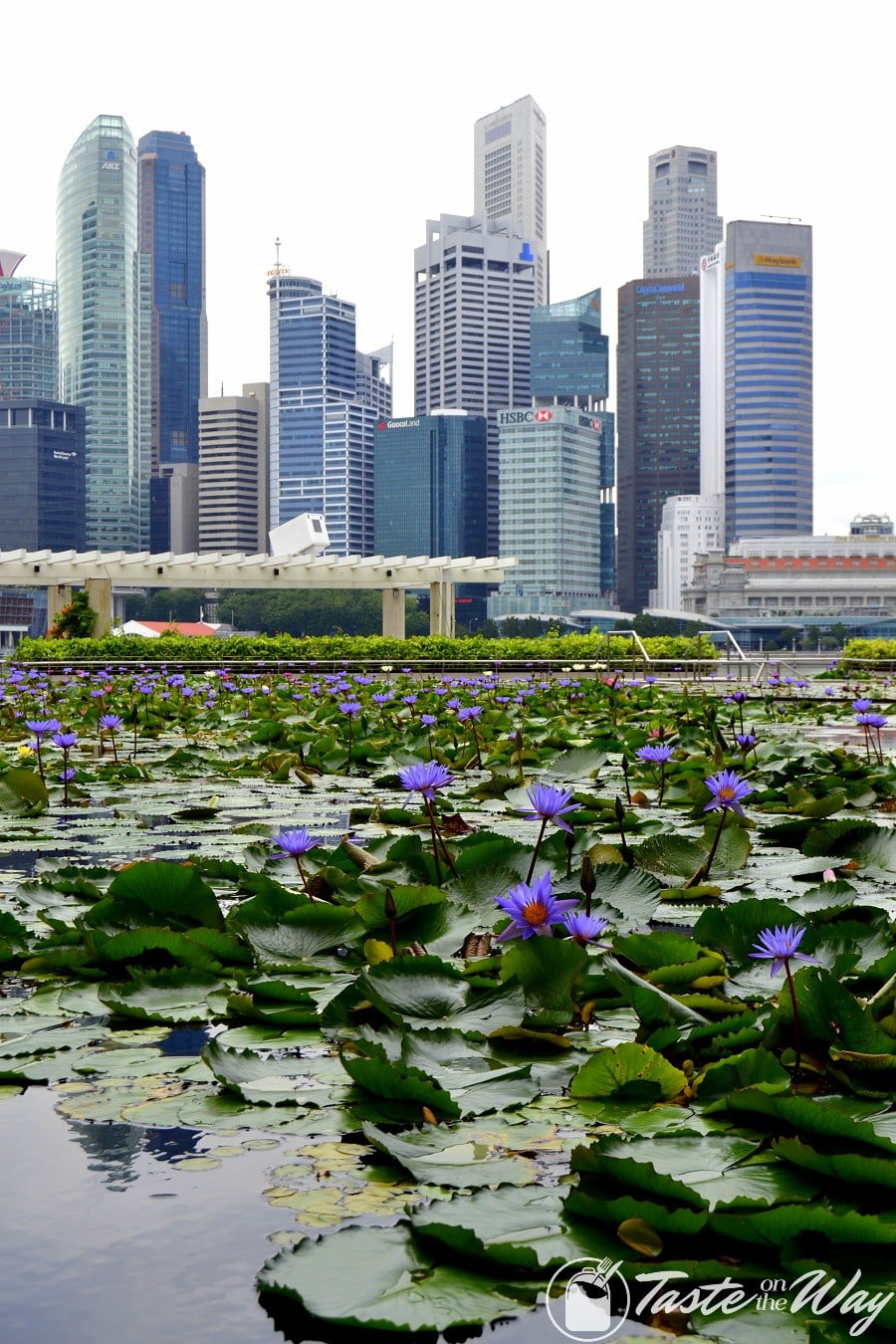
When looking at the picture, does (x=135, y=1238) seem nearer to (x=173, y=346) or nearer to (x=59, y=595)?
(x=59, y=595)

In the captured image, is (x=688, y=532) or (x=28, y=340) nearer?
(x=688, y=532)

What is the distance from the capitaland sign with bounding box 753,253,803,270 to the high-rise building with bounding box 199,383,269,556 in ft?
219

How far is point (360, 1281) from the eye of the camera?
0.99 m

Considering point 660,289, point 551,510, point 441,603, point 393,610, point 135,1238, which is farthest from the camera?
point 660,289

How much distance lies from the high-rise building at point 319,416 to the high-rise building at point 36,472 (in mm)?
32122

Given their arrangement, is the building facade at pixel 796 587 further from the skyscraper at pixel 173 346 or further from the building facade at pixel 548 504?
the skyscraper at pixel 173 346

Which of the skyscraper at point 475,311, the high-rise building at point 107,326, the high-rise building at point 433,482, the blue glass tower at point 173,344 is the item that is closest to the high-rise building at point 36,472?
the high-rise building at point 107,326

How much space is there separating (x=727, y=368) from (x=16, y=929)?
472ft

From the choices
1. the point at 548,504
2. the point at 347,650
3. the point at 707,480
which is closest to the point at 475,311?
the point at 707,480

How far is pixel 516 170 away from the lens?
18225 centimetres

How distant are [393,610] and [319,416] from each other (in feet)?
446

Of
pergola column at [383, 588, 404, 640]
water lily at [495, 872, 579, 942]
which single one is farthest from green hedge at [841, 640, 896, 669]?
water lily at [495, 872, 579, 942]

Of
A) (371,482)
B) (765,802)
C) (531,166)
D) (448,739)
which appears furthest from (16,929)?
(531,166)

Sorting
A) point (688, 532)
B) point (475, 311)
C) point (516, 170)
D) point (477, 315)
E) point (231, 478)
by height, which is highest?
point (516, 170)
